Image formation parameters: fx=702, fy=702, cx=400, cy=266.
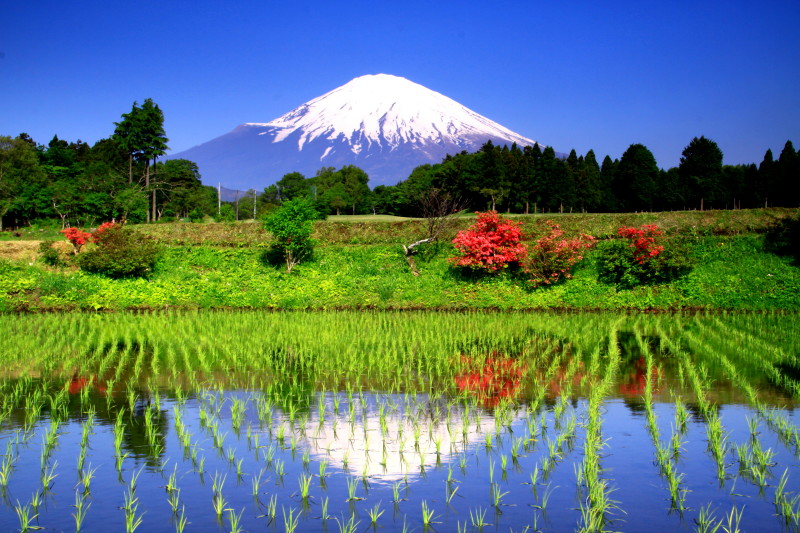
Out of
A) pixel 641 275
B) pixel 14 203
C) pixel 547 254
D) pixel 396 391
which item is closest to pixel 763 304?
pixel 641 275

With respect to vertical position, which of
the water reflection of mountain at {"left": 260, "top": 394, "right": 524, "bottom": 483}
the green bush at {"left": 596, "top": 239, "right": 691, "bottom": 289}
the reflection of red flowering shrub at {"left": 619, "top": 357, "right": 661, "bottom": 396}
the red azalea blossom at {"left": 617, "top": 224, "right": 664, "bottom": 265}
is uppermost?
the red azalea blossom at {"left": 617, "top": 224, "right": 664, "bottom": 265}

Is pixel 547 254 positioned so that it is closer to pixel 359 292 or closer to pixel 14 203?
pixel 359 292

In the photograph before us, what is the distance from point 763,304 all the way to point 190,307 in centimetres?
1945

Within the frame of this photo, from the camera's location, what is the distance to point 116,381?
38.7 ft

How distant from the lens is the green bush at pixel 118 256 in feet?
88.4

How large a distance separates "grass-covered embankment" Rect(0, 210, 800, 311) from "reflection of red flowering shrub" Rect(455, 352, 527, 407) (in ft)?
36.7

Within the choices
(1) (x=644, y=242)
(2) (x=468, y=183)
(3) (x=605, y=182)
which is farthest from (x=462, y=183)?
(1) (x=644, y=242)

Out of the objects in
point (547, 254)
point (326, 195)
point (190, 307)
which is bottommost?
point (190, 307)

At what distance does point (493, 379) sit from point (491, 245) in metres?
15.3

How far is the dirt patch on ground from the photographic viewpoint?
28844 mm

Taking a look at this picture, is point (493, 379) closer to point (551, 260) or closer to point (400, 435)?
point (400, 435)

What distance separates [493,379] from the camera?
38.4ft

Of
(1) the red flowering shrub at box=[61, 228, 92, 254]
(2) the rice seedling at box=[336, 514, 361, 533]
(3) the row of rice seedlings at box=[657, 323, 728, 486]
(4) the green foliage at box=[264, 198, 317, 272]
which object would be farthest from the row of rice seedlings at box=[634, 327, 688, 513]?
(1) the red flowering shrub at box=[61, 228, 92, 254]

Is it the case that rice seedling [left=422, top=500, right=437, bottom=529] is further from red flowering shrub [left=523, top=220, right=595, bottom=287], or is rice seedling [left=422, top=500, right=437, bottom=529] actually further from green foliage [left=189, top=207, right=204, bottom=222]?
green foliage [left=189, top=207, right=204, bottom=222]
